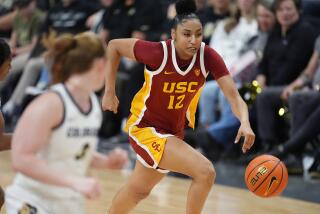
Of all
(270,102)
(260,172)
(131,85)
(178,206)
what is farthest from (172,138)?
(131,85)

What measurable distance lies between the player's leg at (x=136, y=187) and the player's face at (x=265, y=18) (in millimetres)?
4501

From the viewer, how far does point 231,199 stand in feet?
24.7

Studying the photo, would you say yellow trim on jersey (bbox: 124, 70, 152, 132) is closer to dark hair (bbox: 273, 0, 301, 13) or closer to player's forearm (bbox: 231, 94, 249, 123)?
player's forearm (bbox: 231, 94, 249, 123)

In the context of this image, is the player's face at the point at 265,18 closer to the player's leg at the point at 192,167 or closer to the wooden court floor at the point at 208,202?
the wooden court floor at the point at 208,202

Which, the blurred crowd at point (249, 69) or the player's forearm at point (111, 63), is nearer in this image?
the player's forearm at point (111, 63)

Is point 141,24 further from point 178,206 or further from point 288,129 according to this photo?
point 178,206

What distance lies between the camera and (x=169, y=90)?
5.19 m

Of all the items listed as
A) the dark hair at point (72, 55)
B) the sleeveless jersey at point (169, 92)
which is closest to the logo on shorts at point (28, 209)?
the dark hair at point (72, 55)

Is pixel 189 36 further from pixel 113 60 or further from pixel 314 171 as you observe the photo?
pixel 314 171

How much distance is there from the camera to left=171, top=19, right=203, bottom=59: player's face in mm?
5078

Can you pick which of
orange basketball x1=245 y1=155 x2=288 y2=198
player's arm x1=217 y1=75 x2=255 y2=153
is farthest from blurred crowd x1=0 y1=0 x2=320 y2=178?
player's arm x1=217 y1=75 x2=255 y2=153

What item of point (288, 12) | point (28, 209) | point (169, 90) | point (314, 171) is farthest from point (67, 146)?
point (288, 12)

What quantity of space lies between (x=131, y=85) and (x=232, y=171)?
2.41 metres

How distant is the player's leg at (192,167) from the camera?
489 cm
